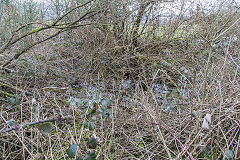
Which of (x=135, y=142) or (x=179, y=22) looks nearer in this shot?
(x=135, y=142)

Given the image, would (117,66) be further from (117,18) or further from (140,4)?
(140,4)

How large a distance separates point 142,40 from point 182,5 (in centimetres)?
143

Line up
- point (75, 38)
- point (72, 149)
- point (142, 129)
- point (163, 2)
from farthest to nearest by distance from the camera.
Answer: point (75, 38)
point (163, 2)
point (142, 129)
point (72, 149)

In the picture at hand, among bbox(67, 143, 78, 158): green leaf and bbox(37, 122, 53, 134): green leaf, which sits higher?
bbox(37, 122, 53, 134): green leaf

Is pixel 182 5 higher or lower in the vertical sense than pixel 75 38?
higher

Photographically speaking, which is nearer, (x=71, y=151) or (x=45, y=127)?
(x=71, y=151)

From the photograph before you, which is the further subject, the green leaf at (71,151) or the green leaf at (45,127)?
the green leaf at (45,127)

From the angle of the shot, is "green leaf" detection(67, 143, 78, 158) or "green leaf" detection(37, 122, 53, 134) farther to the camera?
"green leaf" detection(37, 122, 53, 134)

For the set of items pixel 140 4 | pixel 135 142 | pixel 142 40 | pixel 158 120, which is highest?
pixel 140 4

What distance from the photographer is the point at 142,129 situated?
2.12 m

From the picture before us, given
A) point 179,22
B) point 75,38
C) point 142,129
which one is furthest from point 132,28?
point 142,129

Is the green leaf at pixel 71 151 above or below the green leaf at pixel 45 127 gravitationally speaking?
below

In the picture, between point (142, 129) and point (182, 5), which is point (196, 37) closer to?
point (182, 5)

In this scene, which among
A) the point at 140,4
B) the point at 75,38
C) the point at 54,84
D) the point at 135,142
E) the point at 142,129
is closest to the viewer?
the point at 135,142
